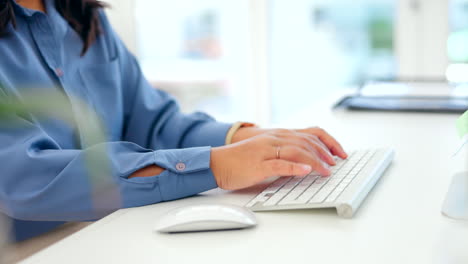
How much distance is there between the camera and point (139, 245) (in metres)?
0.55

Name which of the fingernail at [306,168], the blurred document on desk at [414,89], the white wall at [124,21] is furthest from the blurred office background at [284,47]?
the fingernail at [306,168]

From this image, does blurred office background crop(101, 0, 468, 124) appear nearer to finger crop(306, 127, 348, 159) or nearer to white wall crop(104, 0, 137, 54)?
white wall crop(104, 0, 137, 54)

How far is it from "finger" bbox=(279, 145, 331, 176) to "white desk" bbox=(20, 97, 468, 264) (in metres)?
0.07

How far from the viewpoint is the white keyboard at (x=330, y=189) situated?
0.61m

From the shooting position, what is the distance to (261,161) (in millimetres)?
682

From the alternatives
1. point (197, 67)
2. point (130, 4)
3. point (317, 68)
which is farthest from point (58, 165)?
point (197, 67)

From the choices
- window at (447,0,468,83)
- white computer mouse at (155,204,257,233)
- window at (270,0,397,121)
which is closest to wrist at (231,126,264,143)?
white computer mouse at (155,204,257,233)

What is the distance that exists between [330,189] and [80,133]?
1.49ft

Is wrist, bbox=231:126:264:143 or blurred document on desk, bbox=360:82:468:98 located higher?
wrist, bbox=231:126:264:143

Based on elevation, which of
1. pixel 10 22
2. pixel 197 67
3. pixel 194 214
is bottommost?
pixel 197 67

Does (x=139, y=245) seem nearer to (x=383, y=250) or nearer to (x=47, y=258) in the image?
(x=47, y=258)

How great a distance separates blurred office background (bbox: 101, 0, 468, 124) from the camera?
2539 mm

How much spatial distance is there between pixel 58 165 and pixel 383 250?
41 centimetres

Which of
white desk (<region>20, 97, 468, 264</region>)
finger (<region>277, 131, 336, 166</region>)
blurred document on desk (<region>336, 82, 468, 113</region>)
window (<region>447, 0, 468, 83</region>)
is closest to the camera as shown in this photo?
white desk (<region>20, 97, 468, 264</region>)
